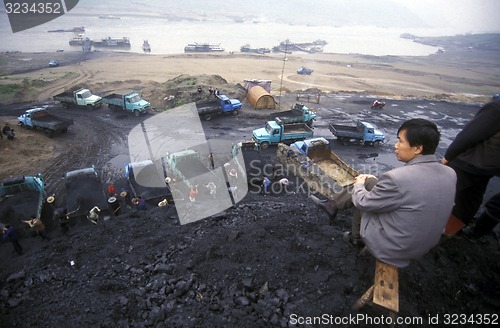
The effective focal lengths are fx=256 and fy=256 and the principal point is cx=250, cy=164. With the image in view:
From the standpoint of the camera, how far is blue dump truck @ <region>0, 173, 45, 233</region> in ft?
33.1

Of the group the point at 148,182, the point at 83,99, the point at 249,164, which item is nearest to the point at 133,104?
the point at 83,99

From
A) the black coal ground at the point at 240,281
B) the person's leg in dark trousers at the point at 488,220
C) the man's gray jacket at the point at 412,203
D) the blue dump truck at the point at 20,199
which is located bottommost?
the blue dump truck at the point at 20,199

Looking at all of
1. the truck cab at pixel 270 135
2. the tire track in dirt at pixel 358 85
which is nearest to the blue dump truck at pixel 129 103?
the truck cab at pixel 270 135

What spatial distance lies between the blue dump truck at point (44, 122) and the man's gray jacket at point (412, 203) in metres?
21.6

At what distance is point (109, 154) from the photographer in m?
17.1

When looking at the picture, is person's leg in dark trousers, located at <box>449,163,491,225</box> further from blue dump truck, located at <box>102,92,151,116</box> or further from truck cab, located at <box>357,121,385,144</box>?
blue dump truck, located at <box>102,92,151,116</box>

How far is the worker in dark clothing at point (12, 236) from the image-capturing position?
850 cm

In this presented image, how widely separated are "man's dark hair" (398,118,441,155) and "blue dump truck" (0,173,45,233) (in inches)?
485

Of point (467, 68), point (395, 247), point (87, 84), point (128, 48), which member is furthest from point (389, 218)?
point (467, 68)

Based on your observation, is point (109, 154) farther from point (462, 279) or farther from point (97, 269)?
point (462, 279)

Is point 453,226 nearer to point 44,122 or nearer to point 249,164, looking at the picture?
point 249,164

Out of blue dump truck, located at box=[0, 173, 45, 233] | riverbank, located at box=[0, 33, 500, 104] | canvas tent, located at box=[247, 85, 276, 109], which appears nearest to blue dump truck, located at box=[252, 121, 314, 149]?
canvas tent, located at box=[247, 85, 276, 109]

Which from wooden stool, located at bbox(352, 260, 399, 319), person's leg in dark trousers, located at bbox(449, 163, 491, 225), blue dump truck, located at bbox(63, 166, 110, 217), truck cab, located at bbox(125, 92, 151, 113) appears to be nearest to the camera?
wooden stool, located at bbox(352, 260, 399, 319)

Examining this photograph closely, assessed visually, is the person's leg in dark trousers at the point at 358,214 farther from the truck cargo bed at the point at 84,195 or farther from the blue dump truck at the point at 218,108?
the blue dump truck at the point at 218,108
